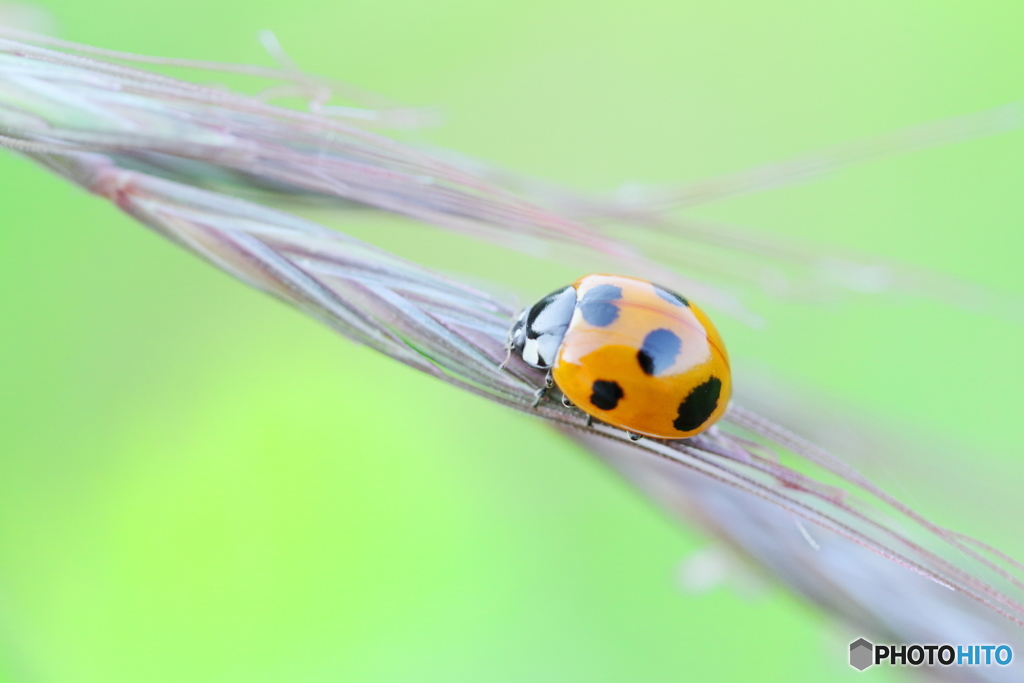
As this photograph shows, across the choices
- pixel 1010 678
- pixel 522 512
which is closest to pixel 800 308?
pixel 522 512

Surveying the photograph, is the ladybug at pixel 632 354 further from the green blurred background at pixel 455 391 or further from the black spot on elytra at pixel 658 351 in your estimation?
the green blurred background at pixel 455 391

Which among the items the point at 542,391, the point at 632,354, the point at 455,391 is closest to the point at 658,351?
the point at 632,354

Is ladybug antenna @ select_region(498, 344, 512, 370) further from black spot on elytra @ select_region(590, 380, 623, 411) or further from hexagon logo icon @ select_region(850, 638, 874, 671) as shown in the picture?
hexagon logo icon @ select_region(850, 638, 874, 671)

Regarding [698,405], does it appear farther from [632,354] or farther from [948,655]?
[948,655]

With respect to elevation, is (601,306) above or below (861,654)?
above

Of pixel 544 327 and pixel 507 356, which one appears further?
pixel 544 327
